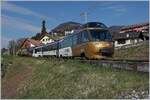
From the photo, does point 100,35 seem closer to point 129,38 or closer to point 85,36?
point 85,36

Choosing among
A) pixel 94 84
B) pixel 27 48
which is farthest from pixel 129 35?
pixel 94 84

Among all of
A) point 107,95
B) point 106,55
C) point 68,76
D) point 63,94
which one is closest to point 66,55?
point 106,55

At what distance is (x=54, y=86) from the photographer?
60.8 ft

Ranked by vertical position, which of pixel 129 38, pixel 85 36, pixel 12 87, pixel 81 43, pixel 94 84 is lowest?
pixel 12 87

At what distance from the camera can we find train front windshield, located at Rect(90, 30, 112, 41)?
951 inches

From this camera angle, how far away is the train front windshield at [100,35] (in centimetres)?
2416

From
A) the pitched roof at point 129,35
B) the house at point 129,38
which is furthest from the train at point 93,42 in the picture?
the pitched roof at point 129,35

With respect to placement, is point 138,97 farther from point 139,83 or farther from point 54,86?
point 54,86

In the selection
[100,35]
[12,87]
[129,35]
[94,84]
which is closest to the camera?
[94,84]

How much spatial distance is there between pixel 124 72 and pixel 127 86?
2345mm

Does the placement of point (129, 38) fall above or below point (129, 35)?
below

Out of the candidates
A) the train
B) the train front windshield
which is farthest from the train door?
the train front windshield

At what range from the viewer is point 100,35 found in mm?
24594

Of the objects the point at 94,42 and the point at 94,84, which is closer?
the point at 94,84
